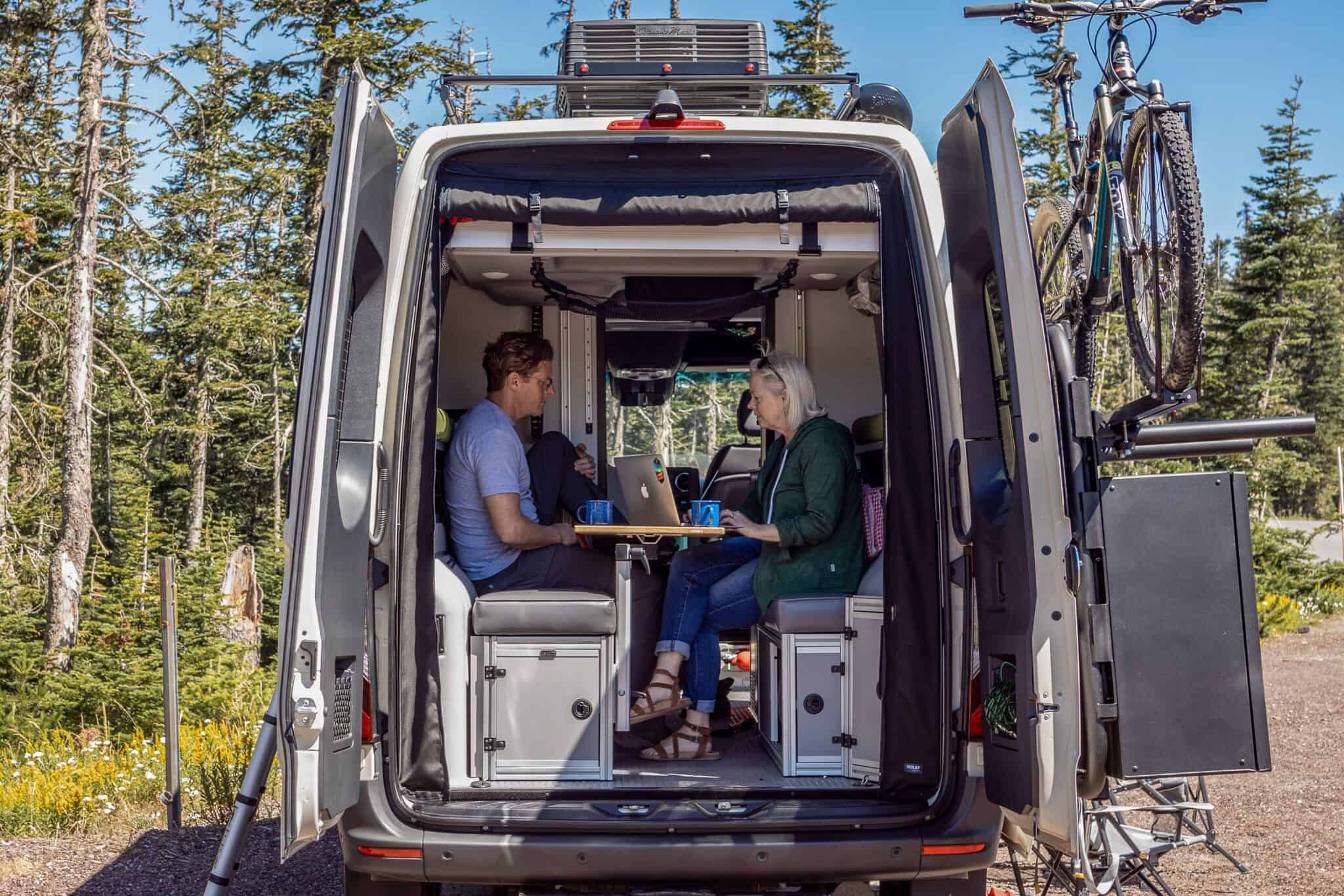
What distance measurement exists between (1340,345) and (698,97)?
44570 mm

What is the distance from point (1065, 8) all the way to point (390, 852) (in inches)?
146

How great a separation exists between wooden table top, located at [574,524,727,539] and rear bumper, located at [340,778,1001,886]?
120 centimetres

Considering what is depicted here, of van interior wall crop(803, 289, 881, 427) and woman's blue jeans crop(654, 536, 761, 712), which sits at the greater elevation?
van interior wall crop(803, 289, 881, 427)

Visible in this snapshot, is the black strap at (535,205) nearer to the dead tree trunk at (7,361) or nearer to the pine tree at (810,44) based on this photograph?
the dead tree trunk at (7,361)

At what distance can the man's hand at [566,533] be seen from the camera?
453 cm

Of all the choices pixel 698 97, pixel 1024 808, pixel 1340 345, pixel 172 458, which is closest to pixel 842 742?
pixel 1024 808

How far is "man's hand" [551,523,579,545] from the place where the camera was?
178 inches

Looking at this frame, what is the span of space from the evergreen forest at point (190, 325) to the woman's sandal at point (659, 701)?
6.94ft

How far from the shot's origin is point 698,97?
489 cm

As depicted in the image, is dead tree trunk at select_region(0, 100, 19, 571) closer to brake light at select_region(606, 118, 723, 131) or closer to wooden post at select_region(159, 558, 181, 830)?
wooden post at select_region(159, 558, 181, 830)

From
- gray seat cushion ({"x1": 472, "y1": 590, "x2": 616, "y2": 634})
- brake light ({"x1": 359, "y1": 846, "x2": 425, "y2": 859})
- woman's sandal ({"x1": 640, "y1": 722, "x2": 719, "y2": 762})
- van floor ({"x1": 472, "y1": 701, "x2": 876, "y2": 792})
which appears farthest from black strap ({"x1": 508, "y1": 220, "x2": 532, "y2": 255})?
woman's sandal ({"x1": 640, "y1": 722, "x2": 719, "y2": 762})

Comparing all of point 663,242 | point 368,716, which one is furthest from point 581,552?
point 368,716

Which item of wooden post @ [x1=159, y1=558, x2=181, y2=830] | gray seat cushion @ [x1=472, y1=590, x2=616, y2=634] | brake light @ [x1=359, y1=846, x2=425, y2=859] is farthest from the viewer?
wooden post @ [x1=159, y1=558, x2=181, y2=830]

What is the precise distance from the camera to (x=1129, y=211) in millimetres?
4059
